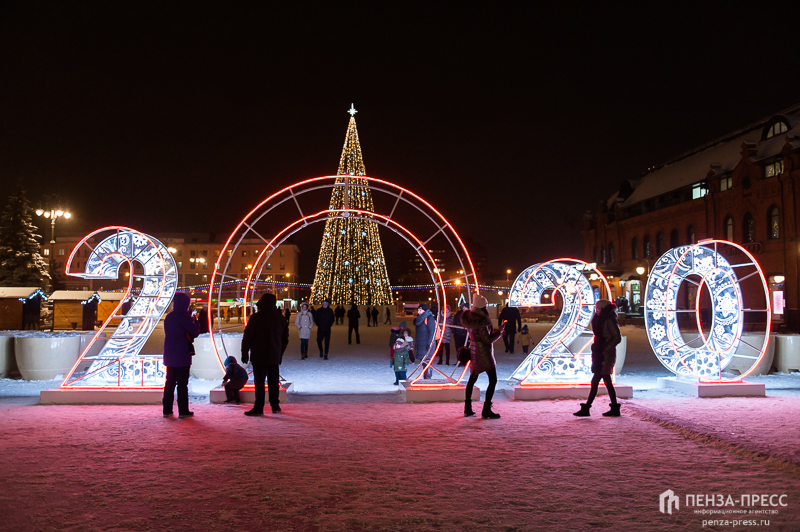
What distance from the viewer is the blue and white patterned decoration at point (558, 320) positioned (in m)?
10.7

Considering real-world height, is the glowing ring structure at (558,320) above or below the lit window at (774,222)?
below

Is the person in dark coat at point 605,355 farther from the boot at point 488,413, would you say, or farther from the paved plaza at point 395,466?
the boot at point 488,413

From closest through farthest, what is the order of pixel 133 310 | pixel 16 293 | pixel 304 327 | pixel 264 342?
1. pixel 264 342
2. pixel 133 310
3. pixel 304 327
4. pixel 16 293

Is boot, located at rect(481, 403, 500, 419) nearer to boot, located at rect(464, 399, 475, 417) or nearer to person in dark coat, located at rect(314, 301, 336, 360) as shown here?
boot, located at rect(464, 399, 475, 417)

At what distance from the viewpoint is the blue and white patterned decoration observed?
421 inches

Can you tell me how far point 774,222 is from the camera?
30266 millimetres

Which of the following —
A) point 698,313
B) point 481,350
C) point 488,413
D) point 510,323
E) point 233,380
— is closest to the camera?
point 488,413

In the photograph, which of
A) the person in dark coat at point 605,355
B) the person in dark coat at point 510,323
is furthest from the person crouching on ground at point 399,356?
the person in dark coat at point 510,323

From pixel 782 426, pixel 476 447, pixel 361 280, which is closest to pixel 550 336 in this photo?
pixel 782 426

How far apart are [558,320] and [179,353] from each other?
6633 mm

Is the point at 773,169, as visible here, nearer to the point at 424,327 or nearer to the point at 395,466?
the point at 424,327

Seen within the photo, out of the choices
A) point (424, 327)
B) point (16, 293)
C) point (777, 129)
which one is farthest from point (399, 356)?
point (777, 129)

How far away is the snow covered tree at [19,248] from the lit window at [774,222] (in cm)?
4009

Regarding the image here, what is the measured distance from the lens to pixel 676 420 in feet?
26.8
